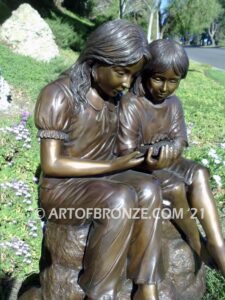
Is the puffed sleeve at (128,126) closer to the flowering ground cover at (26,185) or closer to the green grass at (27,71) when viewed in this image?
the flowering ground cover at (26,185)

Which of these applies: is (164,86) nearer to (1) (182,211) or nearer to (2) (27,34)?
(1) (182,211)

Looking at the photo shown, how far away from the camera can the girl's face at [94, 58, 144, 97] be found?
7.59ft

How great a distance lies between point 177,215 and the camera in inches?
107

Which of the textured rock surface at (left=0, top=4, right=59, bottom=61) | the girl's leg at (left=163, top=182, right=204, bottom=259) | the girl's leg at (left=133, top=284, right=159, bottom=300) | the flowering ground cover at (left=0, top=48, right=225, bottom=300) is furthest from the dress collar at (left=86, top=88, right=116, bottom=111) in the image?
the textured rock surface at (left=0, top=4, right=59, bottom=61)

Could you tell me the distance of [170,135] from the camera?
282cm

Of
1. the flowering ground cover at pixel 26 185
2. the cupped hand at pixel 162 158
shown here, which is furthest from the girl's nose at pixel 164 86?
the flowering ground cover at pixel 26 185

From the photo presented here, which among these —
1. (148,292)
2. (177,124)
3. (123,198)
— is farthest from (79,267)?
(177,124)

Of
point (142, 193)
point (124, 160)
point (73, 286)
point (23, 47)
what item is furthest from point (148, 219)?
point (23, 47)

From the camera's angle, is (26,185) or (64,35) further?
(64,35)

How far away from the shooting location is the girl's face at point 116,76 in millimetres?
2313

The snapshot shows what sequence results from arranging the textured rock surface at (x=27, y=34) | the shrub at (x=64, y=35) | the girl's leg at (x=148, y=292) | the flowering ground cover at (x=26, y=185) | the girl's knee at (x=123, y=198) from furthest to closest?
the shrub at (x=64, y=35) < the textured rock surface at (x=27, y=34) < the flowering ground cover at (x=26, y=185) < the girl's leg at (x=148, y=292) < the girl's knee at (x=123, y=198)

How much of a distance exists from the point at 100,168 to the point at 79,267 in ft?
1.80

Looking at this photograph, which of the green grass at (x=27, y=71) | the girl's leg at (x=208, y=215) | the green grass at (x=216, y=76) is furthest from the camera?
the green grass at (x=216, y=76)

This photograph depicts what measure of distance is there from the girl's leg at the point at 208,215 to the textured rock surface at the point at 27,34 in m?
8.93
